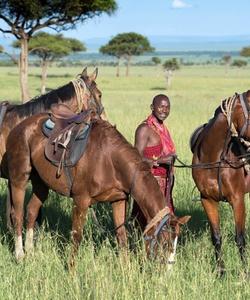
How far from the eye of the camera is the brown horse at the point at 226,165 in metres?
5.70

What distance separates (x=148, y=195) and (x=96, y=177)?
58 cm

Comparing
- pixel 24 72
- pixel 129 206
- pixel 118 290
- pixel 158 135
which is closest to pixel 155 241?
pixel 118 290

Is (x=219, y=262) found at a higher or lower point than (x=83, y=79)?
lower

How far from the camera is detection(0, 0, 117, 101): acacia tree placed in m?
22.5

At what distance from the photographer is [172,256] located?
5.00 meters

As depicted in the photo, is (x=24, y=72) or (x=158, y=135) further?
(x=24, y=72)

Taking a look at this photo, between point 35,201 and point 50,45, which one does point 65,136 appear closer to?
point 35,201

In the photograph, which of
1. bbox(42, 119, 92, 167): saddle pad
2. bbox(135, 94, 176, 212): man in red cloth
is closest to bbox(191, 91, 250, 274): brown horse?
bbox(135, 94, 176, 212): man in red cloth

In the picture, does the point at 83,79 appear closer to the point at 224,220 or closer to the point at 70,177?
the point at 70,177

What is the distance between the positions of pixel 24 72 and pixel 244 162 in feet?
57.8

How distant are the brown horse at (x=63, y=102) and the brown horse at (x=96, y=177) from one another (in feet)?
1.44

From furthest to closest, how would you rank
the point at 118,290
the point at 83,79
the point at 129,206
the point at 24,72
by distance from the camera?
the point at 24,72
the point at 129,206
the point at 83,79
the point at 118,290

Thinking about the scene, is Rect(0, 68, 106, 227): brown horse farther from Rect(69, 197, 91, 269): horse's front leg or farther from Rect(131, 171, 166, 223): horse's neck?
Rect(131, 171, 166, 223): horse's neck

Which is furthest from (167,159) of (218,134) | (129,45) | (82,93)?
(129,45)
